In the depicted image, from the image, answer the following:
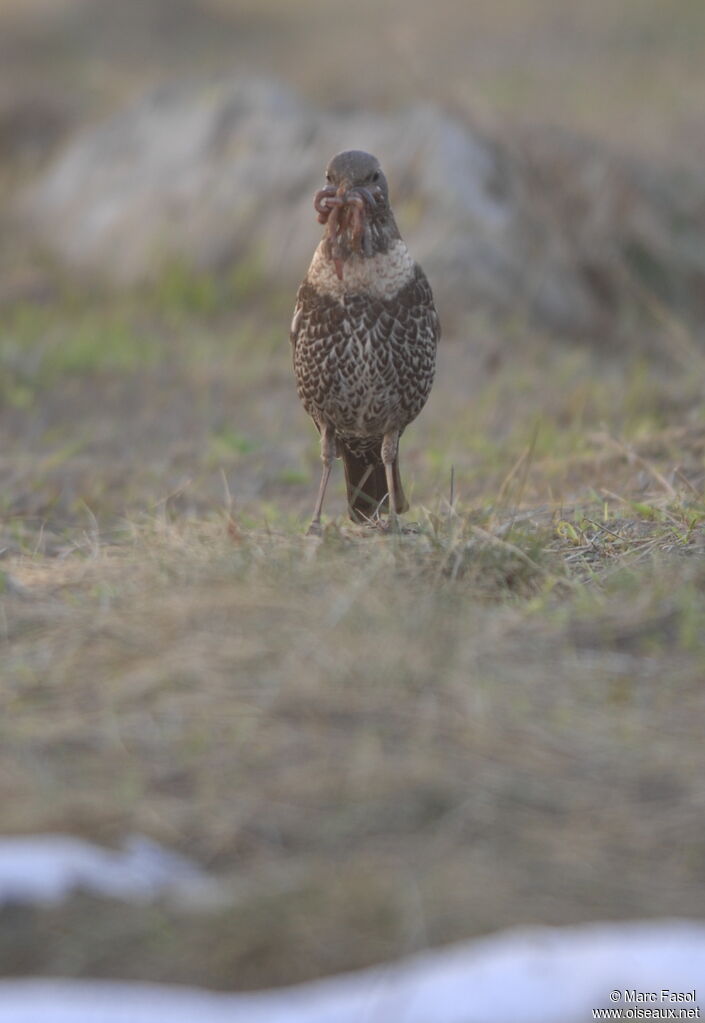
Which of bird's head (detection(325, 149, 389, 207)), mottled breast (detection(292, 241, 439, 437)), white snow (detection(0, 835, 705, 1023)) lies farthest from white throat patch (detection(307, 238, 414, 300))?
white snow (detection(0, 835, 705, 1023))

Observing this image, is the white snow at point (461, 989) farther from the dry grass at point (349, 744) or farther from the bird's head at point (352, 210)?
the bird's head at point (352, 210)

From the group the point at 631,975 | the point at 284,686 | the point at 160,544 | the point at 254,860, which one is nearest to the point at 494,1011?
the point at 631,975

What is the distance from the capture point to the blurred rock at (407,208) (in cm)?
866

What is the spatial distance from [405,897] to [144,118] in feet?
28.9

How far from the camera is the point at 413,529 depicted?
13.4ft

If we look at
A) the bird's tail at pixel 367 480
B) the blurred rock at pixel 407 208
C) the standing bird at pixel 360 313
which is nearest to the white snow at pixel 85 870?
the standing bird at pixel 360 313

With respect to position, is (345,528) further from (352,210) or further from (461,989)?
(461,989)

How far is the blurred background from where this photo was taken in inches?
91.0

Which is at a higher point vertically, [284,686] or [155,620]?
[155,620]

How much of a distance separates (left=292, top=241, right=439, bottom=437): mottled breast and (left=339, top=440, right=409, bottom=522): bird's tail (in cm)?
34

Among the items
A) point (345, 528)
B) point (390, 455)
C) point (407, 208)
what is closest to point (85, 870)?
point (345, 528)

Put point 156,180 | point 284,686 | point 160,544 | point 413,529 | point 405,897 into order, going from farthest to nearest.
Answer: point 156,180 < point 413,529 < point 160,544 < point 284,686 < point 405,897

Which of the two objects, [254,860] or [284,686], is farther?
[284,686]

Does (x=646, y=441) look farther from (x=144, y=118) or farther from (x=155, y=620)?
(x=144, y=118)
